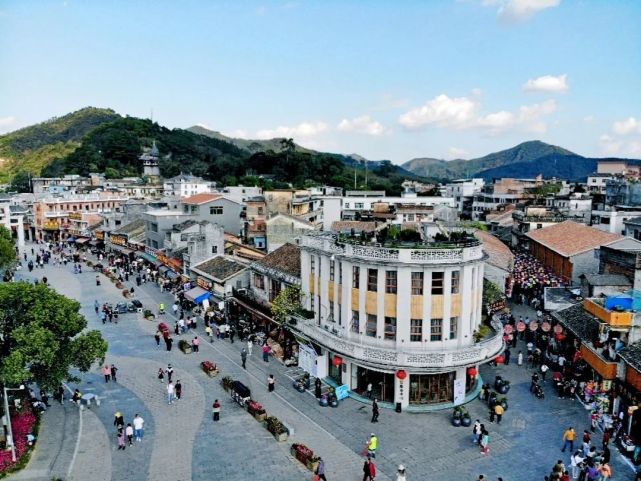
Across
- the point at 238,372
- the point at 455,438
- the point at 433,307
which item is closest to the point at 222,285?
the point at 238,372

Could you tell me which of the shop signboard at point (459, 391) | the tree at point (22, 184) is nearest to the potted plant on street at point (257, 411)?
the shop signboard at point (459, 391)

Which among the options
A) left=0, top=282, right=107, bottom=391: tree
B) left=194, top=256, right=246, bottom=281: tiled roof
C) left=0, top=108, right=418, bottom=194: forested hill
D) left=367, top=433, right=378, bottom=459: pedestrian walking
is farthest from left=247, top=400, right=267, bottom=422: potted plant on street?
left=0, top=108, right=418, bottom=194: forested hill

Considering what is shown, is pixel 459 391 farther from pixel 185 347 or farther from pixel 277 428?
pixel 185 347

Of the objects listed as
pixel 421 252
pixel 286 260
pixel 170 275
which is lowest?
pixel 170 275

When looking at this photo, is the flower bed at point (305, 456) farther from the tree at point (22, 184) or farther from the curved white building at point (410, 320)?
the tree at point (22, 184)

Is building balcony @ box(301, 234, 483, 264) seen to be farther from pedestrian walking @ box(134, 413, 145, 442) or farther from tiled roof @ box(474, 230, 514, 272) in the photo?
tiled roof @ box(474, 230, 514, 272)

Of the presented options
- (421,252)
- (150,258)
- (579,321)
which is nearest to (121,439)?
(421,252)
